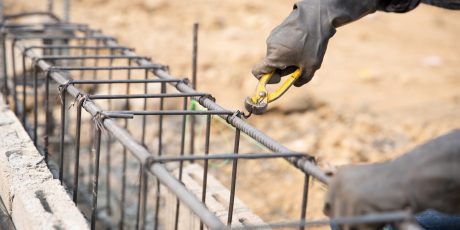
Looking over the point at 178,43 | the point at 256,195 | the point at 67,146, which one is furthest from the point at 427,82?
the point at 67,146

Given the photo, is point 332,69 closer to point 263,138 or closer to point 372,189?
point 263,138

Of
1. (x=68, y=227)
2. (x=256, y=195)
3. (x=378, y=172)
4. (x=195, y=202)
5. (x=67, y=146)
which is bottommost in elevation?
(x=256, y=195)

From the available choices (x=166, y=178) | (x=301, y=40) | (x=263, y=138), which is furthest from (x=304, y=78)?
(x=166, y=178)

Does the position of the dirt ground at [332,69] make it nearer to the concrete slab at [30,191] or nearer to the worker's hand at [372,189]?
the concrete slab at [30,191]

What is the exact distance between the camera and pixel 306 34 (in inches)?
112

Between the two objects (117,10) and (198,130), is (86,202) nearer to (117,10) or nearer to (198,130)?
(198,130)

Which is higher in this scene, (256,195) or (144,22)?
(144,22)

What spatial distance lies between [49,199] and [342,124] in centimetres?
451

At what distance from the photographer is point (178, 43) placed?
9.66m

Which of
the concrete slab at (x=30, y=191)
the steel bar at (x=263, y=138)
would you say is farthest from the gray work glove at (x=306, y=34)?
the concrete slab at (x=30, y=191)

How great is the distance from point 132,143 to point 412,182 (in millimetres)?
1011

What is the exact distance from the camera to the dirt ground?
6504 millimetres

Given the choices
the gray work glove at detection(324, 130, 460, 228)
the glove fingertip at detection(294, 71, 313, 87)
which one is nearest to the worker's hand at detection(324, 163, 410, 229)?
the gray work glove at detection(324, 130, 460, 228)

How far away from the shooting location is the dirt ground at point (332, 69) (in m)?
6.50
